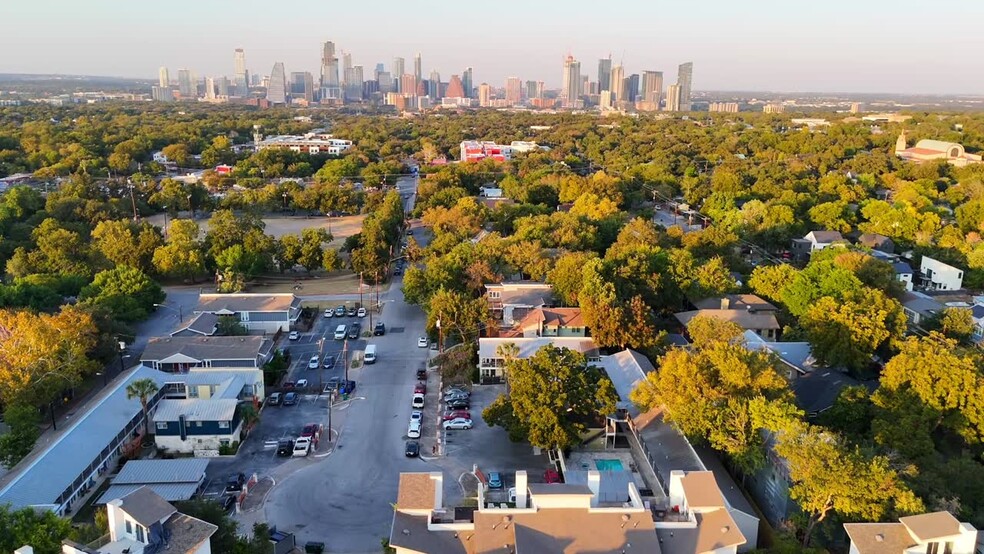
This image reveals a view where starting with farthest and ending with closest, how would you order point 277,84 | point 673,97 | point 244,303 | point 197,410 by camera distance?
point 277,84 < point 673,97 < point 244,303 < point 197,410

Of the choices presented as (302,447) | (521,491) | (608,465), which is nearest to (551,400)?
(608,465)

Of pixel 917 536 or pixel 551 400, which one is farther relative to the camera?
pixel 551 400

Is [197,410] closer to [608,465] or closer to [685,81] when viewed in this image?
[608,465]

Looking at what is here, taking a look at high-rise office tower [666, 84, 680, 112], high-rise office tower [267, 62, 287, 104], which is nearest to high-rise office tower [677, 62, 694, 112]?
high-rise office tower [666, 84, 680, 112]

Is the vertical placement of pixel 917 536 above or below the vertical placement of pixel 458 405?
above

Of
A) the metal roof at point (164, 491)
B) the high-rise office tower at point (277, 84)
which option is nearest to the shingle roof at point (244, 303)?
the metal roof at point (164, 491)

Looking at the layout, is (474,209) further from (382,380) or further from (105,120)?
(105,120)

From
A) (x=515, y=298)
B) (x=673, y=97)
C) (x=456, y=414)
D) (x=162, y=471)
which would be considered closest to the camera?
(x=162, y=471)
